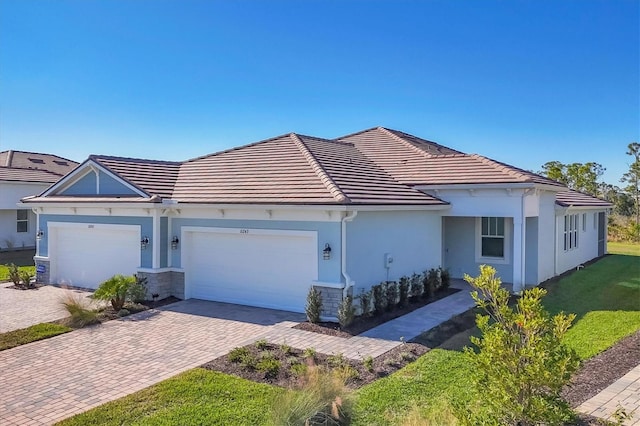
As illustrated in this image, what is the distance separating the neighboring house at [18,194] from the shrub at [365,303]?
80.8ft

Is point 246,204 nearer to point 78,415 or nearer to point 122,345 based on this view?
point 122,345

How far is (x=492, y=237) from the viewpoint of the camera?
16.8 metres

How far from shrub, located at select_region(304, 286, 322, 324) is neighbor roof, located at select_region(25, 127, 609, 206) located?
233 cm

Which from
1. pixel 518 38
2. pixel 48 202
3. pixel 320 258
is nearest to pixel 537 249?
pixel 518 38

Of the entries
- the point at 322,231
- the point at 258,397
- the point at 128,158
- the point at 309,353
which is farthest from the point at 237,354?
the point at 128,158

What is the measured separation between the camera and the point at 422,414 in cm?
613

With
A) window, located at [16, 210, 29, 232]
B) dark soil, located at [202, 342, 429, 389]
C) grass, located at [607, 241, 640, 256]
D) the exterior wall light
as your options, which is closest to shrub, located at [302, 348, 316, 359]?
dark soil, located at [202, 342, 429, 389]

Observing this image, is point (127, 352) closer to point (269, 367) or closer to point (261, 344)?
point (261, 344)

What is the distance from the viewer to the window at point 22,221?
2861cm

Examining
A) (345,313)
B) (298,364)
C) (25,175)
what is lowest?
(298,364)

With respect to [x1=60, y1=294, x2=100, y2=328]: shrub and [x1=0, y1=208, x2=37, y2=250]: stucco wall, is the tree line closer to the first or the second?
[x1=60, y1=294, x2=100, y2=328]: shrub

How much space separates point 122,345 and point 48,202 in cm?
939

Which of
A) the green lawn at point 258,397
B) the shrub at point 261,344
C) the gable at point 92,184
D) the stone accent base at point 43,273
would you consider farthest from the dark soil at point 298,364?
the stone accent base at point 43,273

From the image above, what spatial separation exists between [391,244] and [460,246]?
4950 millimetres
